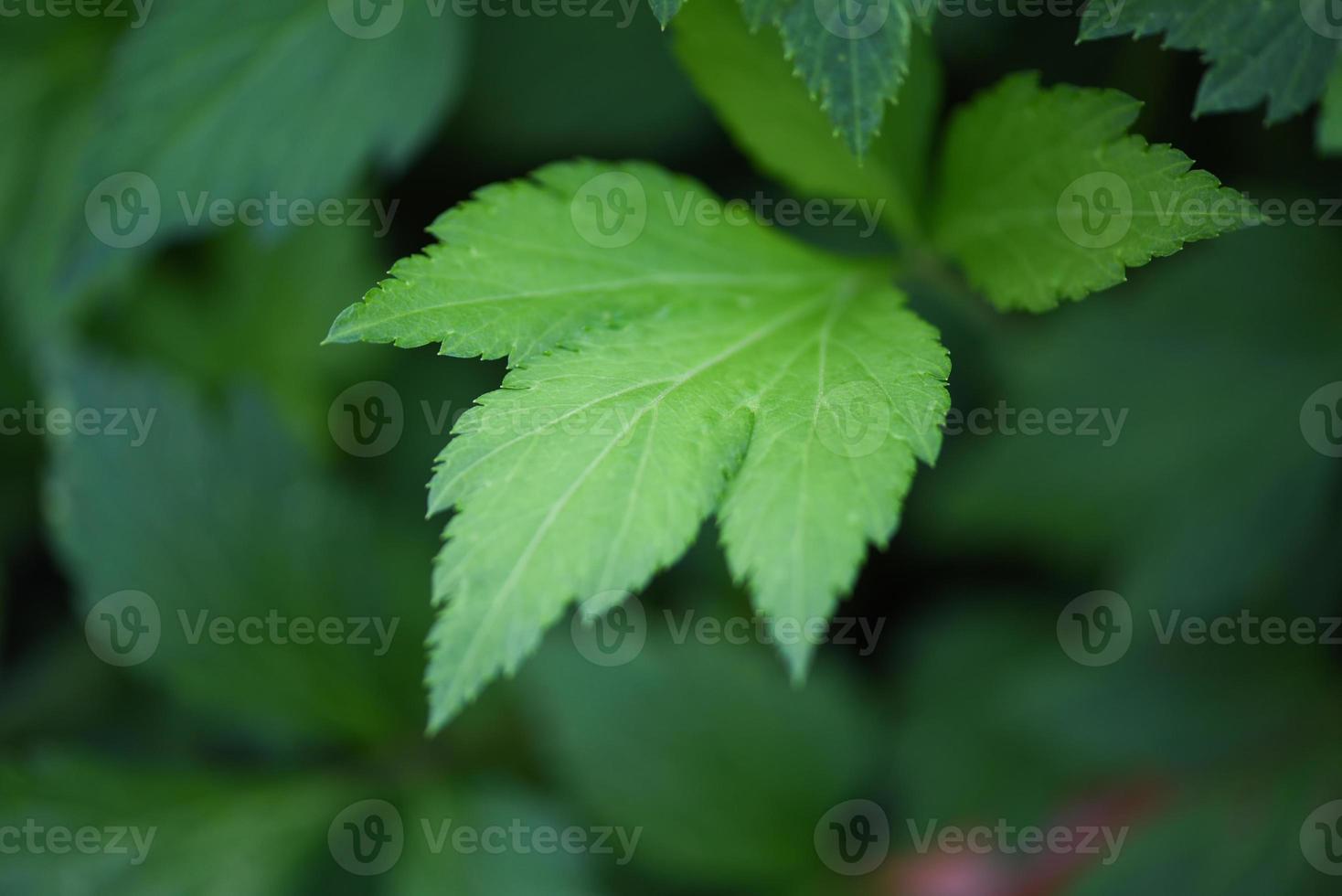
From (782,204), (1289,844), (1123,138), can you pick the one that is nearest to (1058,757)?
(1289,844)

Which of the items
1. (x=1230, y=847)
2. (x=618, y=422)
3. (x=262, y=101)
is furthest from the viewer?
(x=1230, y=847)

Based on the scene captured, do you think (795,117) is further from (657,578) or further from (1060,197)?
(657,578)

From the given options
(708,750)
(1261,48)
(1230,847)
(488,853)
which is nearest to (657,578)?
(708,750)

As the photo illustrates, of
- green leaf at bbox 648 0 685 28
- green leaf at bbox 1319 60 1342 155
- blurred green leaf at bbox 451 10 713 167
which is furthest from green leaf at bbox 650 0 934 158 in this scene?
blurred green leaf at bbox 451 10 713 167

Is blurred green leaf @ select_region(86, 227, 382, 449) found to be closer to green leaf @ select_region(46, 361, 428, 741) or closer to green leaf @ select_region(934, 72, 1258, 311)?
green leaf @ select_region(46, 361, 428, 741)

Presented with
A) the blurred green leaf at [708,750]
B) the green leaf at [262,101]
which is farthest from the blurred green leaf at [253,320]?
the blurred green leaf at [708,750]

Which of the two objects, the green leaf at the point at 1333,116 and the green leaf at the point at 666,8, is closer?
the green leaf at the point at 666,8

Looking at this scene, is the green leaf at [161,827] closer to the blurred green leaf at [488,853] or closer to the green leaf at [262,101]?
the blurred green leaf at [488,853]

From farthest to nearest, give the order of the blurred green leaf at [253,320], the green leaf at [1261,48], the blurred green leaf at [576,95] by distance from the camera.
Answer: the blurred green leaf at [253,320], the blurred green leaf at [576,95], the green leaf at [1261,48]
